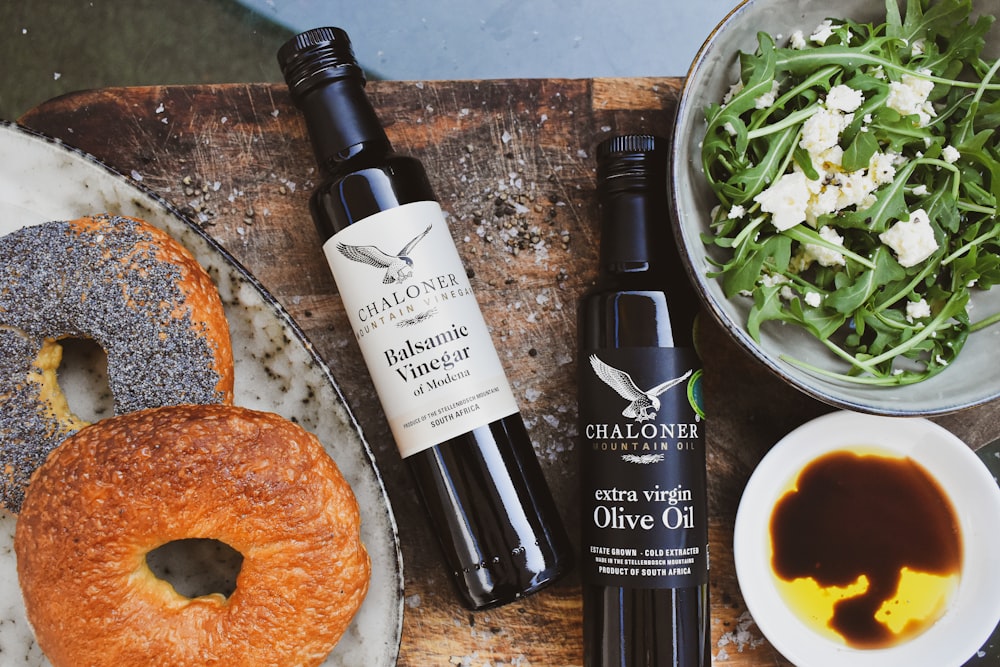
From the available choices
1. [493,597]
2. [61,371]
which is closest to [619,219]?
[493,597]

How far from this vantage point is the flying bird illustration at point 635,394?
3.57ft

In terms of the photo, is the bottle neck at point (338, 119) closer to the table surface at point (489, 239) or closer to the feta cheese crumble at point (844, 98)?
the table surface at point (489, 239)

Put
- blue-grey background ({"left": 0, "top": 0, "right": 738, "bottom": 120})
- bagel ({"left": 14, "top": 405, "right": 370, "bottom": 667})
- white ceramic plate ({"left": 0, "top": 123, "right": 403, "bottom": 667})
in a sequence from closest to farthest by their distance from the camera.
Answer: bagel ({"left": 14, "top": 405, "right": 370, "bottom": 667}) < white ceramic plate ({"left": 0, "top": 123, "right": 403, "bottom": 667}) < blue-grey background ({"left": 0, "top": 0, "right": 738, "bottom": 120})

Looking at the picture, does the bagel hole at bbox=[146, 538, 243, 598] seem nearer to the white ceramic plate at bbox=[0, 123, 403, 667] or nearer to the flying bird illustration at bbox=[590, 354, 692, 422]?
the white ceramic plate at bbox=[0, 123, 403, 667]

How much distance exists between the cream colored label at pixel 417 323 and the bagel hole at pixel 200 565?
39cm

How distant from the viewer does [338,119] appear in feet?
3.43

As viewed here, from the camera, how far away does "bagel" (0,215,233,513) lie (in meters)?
1.09

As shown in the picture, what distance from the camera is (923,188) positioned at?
1049 millimetres

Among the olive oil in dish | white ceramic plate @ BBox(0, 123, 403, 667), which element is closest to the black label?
the olive oil in dish

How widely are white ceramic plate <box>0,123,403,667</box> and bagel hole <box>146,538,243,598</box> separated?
0.73 ft

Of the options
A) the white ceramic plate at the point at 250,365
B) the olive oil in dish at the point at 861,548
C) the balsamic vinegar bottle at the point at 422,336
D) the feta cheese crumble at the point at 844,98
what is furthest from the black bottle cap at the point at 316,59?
the olive oil in dish at the point at 861,548

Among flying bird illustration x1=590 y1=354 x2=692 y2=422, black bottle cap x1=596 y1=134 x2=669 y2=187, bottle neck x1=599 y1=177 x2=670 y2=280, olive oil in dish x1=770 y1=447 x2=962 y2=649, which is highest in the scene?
black bottle cap x1=596 y1=134 x2=669 y2=187

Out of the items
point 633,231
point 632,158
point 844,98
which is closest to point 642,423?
point 633,231

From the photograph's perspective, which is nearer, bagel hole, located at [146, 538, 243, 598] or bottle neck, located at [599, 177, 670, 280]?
bottle neck, located at [599, 177, 670, 280]
